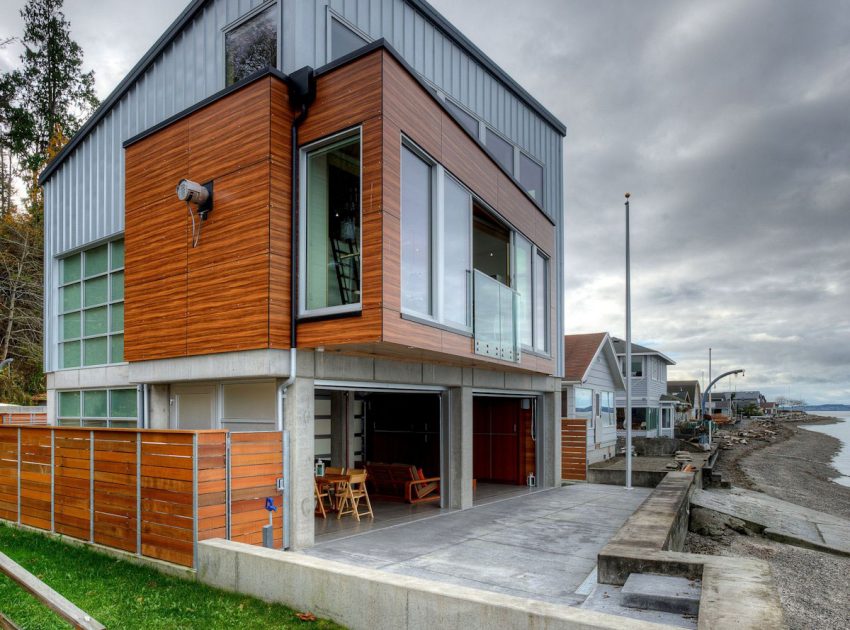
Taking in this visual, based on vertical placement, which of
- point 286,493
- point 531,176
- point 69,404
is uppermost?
point 531,176

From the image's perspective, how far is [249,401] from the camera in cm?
887

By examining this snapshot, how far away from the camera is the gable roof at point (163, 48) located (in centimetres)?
1134

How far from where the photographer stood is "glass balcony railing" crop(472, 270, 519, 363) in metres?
10.0

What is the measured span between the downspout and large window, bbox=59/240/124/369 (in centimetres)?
553

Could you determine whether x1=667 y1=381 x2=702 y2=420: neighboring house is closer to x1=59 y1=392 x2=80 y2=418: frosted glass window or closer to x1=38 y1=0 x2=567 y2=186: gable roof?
x1=38 y1=0 x2=567 y2=186: gable roof

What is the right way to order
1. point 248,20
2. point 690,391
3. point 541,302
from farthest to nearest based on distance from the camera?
point 690,391
point 541,302
point 248,20

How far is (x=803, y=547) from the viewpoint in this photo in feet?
41.3

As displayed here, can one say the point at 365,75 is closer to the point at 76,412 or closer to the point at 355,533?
the point at 355,533

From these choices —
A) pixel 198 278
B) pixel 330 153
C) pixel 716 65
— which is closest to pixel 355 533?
pixel 198 278

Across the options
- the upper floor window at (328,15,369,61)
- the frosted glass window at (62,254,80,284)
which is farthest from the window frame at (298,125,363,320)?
the frosted glass window at (62,254,80,284)

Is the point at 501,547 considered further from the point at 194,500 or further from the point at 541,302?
the point at 541,302

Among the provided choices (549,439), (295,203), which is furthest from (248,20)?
(549,439)

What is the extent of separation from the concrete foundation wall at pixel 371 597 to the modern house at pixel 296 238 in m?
1.79

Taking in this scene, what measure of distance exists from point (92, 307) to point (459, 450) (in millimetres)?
8245
